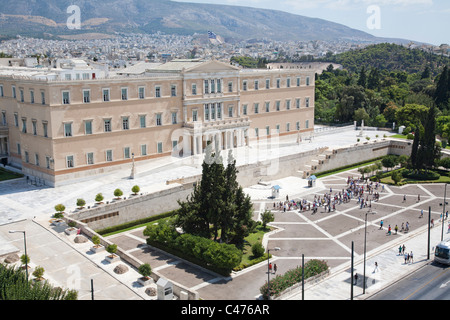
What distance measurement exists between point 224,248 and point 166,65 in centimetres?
3820

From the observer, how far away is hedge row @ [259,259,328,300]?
33219mm

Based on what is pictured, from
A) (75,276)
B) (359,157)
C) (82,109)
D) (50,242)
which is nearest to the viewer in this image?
(75,276)

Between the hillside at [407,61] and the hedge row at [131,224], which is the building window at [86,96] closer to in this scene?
the hedge row at [131,224]

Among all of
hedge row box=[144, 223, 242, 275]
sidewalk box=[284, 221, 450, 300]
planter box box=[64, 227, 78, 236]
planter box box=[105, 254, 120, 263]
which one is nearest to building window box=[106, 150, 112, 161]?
planter box box=[64, 227, 78, 236]

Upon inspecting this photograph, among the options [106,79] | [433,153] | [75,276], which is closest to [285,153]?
[433,153]

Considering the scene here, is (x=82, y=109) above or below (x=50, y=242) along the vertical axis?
above

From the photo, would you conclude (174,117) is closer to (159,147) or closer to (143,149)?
(159,147)

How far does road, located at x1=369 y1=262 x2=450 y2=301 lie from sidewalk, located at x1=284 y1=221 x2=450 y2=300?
514mm

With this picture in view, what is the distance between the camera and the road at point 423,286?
1337 inches

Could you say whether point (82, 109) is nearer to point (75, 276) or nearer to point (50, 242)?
point (50, 242)

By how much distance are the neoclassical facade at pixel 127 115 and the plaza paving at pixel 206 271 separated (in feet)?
11.3

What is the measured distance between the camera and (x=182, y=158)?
63.4 meters

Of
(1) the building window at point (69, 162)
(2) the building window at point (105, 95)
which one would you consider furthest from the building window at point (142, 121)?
(1) the building window at point (69, 162)
